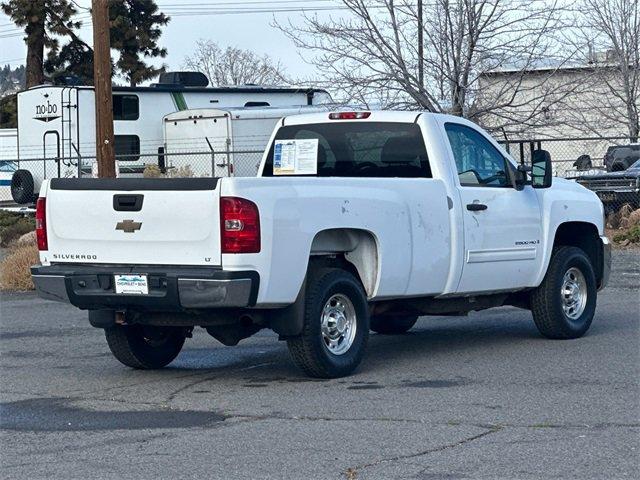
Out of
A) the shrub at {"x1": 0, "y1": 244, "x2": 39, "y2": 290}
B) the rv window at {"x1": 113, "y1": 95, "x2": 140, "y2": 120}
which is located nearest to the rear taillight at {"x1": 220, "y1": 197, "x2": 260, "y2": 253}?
the shrub at {"x1": 0, "y1": 244, "x2": 39, "y2": 290}

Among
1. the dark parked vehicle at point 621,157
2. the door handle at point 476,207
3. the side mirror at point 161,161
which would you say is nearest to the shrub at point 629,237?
the dark parked vehicle at point 621,157

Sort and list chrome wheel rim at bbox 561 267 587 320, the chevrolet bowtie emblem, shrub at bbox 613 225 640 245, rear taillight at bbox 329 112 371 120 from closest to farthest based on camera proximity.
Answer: the chevrolet bowtie emblem, rear taillight at bbox 329 112 371 120, chrome wheel rim at bbox 561 267 587 320, shrub at bbox 613 225 640 245

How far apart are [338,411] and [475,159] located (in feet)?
11.9

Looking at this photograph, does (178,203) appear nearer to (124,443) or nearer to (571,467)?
(124,443)

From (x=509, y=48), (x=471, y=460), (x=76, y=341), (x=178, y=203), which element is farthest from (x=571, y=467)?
(x=509, y=48)

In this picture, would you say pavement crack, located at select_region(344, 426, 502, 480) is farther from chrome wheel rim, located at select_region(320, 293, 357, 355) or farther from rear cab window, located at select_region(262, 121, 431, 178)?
rear cab window, located at select_region(262, 121, 431, 178)

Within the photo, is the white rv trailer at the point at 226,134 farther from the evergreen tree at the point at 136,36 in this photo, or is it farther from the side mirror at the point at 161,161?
the evergreen tree at the point at 136,36

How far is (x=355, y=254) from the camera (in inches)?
382

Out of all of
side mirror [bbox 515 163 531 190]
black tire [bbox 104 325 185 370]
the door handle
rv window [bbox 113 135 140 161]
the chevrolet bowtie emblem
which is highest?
rv window [bbox 113 135 140 161]

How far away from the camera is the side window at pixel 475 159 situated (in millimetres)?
10680

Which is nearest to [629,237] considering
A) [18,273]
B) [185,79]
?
[18,273]

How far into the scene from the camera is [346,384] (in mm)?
9219

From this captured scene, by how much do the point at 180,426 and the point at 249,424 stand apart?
0.43 metres

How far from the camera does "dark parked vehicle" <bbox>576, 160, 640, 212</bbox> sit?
24109mm
